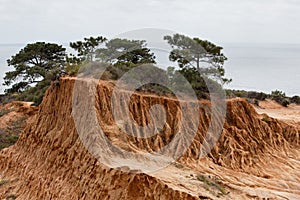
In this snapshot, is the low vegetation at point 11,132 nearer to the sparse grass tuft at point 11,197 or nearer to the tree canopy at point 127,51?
the sparse grass tuft at point 11,197

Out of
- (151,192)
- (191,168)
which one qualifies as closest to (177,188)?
(151,192)

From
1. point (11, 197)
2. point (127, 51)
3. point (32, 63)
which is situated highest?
point (127, 51)

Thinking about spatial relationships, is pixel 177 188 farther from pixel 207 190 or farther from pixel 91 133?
pixel 91 133

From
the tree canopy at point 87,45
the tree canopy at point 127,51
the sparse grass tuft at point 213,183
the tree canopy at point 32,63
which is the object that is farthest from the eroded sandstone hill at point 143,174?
the tree canopy at point 32,63

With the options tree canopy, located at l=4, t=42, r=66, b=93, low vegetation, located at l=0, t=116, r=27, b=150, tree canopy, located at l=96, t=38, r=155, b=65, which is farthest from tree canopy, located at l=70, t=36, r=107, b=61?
low vegetation, located at l=0, t=116, r=27, b=150

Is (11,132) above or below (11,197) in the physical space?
above

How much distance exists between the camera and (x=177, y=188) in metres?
9.63

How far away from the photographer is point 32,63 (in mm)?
33688

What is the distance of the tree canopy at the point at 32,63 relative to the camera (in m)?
31.5

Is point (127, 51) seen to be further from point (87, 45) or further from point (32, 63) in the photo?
point (32, 63)

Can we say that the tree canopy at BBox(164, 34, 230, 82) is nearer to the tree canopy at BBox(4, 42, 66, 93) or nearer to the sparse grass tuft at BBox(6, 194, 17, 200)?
the sparse grass tuft at BBox(6, 194, 17, 200)

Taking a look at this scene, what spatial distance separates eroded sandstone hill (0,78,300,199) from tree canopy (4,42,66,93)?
1743 centimetres

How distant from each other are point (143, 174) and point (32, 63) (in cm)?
2713

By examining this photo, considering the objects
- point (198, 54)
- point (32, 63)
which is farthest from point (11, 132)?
point (32, 63)
